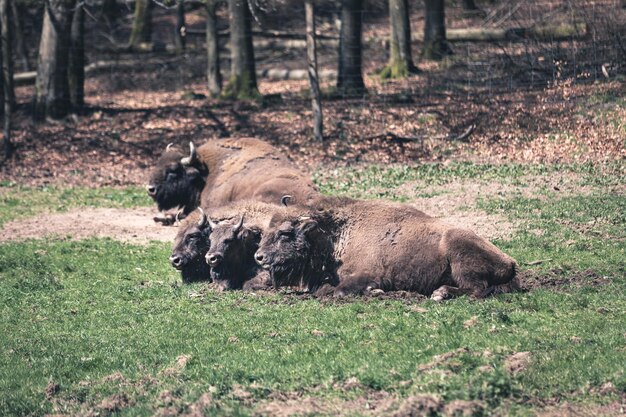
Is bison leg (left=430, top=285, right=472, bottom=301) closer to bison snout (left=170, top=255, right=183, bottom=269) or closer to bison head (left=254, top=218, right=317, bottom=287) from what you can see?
bison head (left=254, top=218, right=317, bottom=287)

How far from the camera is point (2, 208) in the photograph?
19.4 meters

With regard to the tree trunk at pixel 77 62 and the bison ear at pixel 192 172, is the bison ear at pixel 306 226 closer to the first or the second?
the bison ear at pixel 192 172

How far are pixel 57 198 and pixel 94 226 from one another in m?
3.15

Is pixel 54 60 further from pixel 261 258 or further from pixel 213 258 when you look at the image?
pixel 261 258

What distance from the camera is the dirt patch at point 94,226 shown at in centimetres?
1686

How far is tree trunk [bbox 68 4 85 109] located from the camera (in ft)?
87.8

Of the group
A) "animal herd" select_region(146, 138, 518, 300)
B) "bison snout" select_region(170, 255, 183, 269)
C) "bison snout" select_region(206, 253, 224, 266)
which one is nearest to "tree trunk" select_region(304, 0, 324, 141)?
"animal herd" select_region(146, 138, 518, 300)

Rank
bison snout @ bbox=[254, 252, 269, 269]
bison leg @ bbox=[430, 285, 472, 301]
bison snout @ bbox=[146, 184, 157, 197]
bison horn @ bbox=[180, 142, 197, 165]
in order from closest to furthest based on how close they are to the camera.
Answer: bison leg @ bbox=[430, 285, 472, 301] < bison snout @ bbox=[254, 252, 269, 269] < bison horn @ bbox=[180, 142, 197, 165] < bison snout @ bbox=[146, 184, 157, 197]

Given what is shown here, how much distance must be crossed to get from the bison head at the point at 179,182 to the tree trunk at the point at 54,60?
8.80m

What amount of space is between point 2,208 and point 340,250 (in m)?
9.23

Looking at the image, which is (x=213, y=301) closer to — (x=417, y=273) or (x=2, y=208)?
(x=417, y=273)

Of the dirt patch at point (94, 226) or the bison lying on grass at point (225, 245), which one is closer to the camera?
the bison lying on grass at point (225, 245)

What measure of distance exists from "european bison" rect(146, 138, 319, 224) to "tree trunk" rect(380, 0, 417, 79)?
39.2 ft

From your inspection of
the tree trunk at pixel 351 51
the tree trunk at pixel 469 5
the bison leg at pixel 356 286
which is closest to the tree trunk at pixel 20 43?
the tree trunk at pixel 351 51
